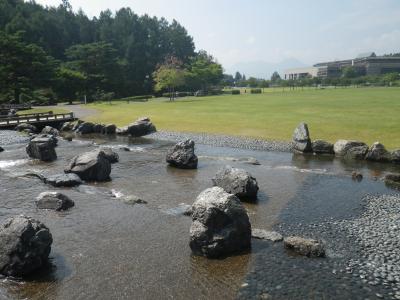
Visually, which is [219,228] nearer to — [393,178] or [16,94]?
[393,178]

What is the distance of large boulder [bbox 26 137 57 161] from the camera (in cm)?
3491

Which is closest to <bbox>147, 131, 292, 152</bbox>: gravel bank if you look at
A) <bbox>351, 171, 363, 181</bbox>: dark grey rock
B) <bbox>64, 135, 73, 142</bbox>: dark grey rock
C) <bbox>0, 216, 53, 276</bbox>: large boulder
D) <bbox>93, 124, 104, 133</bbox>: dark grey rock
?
<bbox>93, 124, 104, 133</bbox>: dark grey rock

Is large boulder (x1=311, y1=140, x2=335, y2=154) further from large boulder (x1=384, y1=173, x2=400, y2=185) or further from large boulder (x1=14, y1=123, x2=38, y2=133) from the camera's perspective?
large boulder (x1=14, y1=123, x2=38, y2=133)

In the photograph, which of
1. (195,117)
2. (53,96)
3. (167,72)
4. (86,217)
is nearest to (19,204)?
(86,217)

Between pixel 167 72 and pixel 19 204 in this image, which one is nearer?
pixel 19 204

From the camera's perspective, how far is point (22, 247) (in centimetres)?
1448

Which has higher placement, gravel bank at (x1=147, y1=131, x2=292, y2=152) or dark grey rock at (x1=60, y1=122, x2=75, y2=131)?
dark grey rock at (x1=60, y1=122, x2=75, y2=131)

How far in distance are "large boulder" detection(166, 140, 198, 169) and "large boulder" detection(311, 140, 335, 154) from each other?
499 inches

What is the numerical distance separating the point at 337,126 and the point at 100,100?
244 feet

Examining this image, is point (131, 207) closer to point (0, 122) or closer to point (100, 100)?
point (0, 122)

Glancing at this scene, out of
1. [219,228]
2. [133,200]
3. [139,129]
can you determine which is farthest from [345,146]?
[139,129]

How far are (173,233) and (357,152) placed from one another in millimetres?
23227

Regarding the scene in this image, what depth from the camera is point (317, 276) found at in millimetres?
14328

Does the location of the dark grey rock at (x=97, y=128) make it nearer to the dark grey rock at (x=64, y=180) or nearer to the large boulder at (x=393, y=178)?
the dark grey rock at (x=64, y=180)
